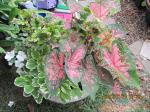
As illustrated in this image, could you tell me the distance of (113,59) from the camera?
2.37 m

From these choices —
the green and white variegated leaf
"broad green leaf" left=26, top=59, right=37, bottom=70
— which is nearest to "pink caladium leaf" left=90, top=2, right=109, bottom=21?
the green and white variegated leaf

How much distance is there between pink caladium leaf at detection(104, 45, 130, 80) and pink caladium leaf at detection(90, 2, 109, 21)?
202mm

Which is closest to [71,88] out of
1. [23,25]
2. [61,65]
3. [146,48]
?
[61,65]

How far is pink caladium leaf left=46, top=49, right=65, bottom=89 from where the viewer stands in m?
2.25

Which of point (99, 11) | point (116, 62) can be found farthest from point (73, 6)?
point (116, 62)

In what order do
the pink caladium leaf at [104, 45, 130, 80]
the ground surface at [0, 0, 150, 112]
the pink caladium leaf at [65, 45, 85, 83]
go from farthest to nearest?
1. the ground surface at [0, 0, 150, 112]
2. the pink caladium leaf at [104, 45, 130, 80]
3. the pink caladium leaf at [65, 45, 85, 83]

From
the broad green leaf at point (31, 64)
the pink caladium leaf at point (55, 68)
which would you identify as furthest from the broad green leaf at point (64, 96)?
the broad green leaf at point (31, 64)

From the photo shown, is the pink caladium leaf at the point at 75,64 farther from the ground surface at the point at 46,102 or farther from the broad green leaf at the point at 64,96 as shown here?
the ground surface at the point at 46,102

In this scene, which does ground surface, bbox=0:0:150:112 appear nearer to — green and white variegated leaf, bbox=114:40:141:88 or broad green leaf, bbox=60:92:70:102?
broad green leaf, bbox=60:92:70:102

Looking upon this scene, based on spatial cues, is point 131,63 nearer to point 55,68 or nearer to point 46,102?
point 55,68

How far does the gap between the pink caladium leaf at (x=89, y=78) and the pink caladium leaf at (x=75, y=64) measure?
0.16ft

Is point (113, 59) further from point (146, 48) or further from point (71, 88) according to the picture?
point (146, 48)

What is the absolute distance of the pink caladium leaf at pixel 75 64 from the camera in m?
2.23

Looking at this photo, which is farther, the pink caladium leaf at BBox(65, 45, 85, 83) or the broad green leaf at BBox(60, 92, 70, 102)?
the broad green leaf at BBox(60, 92, 70, 102)
